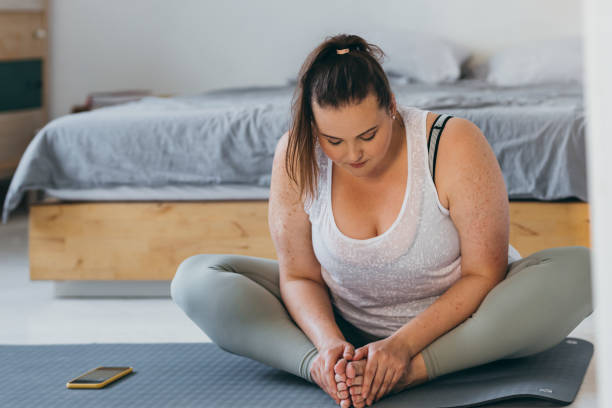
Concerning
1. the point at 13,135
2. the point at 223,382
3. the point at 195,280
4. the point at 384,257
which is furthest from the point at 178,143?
the point at 13,135

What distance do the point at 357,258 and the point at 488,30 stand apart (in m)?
3.05

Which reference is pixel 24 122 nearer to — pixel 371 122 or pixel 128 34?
pixel 128 34

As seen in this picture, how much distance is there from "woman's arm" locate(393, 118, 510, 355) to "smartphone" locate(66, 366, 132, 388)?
0.59m

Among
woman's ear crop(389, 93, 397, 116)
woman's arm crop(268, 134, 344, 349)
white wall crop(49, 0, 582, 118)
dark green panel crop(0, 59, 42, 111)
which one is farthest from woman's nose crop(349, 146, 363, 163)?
dark green panel crop(0, 59, 42, 111)

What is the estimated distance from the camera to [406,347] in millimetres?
1442

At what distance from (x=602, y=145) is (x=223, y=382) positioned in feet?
3.87

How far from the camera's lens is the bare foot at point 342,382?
139 cm

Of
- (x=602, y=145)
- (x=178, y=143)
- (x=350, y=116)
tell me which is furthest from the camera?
(x=178, y=143)

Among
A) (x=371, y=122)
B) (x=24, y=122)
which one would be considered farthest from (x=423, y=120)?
(x=24, y=122)

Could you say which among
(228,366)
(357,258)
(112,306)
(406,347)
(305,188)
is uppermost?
(305,188)

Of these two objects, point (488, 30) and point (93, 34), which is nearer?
point (488, 30)

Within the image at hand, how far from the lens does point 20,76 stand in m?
4.29

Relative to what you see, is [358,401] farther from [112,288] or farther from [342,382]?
[112,288]

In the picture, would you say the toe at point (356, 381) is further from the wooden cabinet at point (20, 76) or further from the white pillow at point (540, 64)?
the wooden cabinet at point (20, 76)
